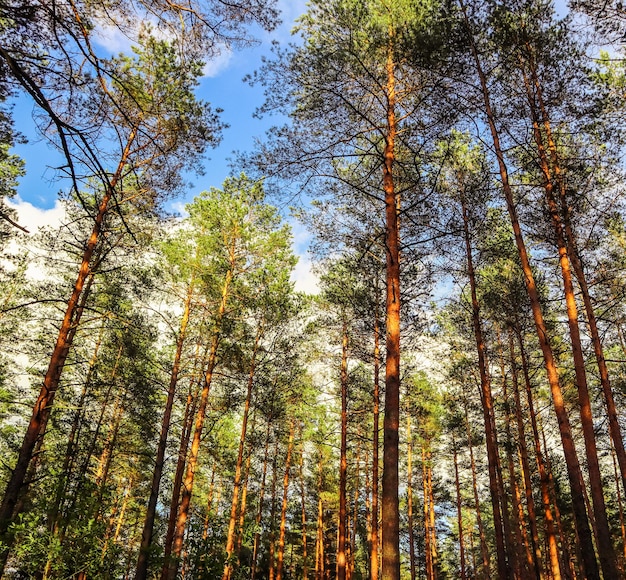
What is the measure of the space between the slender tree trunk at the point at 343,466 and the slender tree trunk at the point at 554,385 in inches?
272

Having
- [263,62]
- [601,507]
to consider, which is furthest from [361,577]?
[263,62]

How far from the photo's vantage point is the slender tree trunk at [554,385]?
255 inches

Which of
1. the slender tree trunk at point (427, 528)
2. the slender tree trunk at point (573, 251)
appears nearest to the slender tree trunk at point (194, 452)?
the slender tree trunk at point (573, 251)

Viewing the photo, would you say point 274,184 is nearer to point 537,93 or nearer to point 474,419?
point 537,93

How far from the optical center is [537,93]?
9.25 m

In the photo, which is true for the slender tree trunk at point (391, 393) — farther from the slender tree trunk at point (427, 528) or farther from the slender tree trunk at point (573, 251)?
the slender tree trunk at point (427, 528)

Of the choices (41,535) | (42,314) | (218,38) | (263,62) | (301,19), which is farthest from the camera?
(42,314)

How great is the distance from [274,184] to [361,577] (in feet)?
100

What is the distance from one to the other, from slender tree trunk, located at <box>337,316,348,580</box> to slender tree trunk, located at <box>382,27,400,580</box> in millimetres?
7400

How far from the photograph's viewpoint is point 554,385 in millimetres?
7715

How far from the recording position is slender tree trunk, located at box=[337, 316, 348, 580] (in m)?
12.0

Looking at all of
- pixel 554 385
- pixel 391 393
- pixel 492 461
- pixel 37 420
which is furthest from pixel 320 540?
pixel 37 420

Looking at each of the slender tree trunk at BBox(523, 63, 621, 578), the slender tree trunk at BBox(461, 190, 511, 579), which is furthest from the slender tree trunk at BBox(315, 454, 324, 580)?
the slender tree trunk at BBox(523, 63, 621, 578)

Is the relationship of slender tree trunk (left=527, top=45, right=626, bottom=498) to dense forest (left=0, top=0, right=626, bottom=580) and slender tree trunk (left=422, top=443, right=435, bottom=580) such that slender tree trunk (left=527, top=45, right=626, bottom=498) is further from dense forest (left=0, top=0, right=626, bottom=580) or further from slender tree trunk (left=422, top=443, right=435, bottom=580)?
slender tree trunk (left=422, top=443, right=435, bottom=580)
